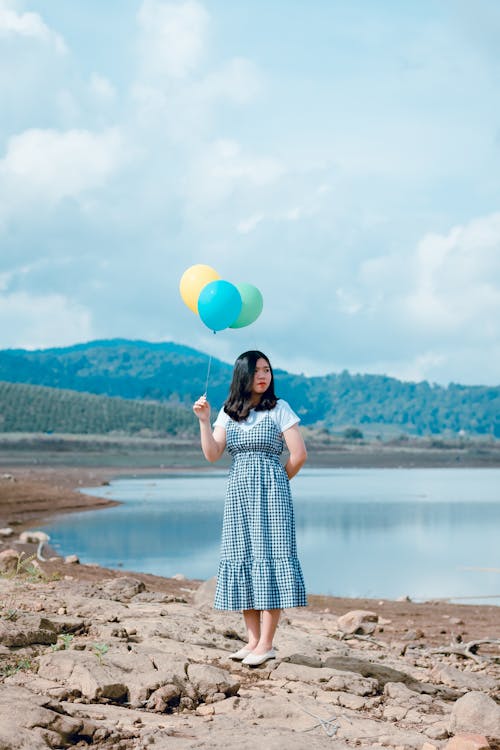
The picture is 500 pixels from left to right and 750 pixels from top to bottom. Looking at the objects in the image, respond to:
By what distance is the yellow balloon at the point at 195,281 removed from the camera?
7133 mm

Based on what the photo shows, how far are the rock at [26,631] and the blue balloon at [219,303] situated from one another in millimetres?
2301

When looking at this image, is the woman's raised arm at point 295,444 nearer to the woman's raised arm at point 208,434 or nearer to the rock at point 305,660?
the woman's raised arm at point 208,434

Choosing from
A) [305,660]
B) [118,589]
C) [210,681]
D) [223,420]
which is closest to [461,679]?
[305,660]

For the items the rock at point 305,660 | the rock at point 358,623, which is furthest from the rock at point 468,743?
the rock at point 358,623

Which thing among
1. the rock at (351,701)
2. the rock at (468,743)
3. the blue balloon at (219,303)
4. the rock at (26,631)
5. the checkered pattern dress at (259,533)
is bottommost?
the rock at (351,701)

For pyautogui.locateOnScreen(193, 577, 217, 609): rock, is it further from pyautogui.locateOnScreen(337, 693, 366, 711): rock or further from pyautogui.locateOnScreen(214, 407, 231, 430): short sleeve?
pyautogui.locateOnScreen(337, 693, 366, 711): rock

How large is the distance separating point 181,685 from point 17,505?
21670mm

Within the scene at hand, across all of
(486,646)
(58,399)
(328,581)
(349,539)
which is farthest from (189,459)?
(486,646)

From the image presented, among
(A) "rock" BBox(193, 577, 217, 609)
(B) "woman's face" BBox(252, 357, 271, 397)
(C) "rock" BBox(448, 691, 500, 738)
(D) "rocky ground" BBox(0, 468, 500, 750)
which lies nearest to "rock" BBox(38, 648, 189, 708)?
(D) "rocky ground" BBox(0, 468, 500, 750)

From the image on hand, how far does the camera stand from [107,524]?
22.9m

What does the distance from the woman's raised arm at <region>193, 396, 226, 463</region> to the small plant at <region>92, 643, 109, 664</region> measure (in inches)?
51.3

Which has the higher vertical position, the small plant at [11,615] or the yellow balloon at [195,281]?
the yellow balloon at [195,281]

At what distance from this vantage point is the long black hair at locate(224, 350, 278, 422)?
6379mm

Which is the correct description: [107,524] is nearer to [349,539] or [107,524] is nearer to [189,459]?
[349,539]
